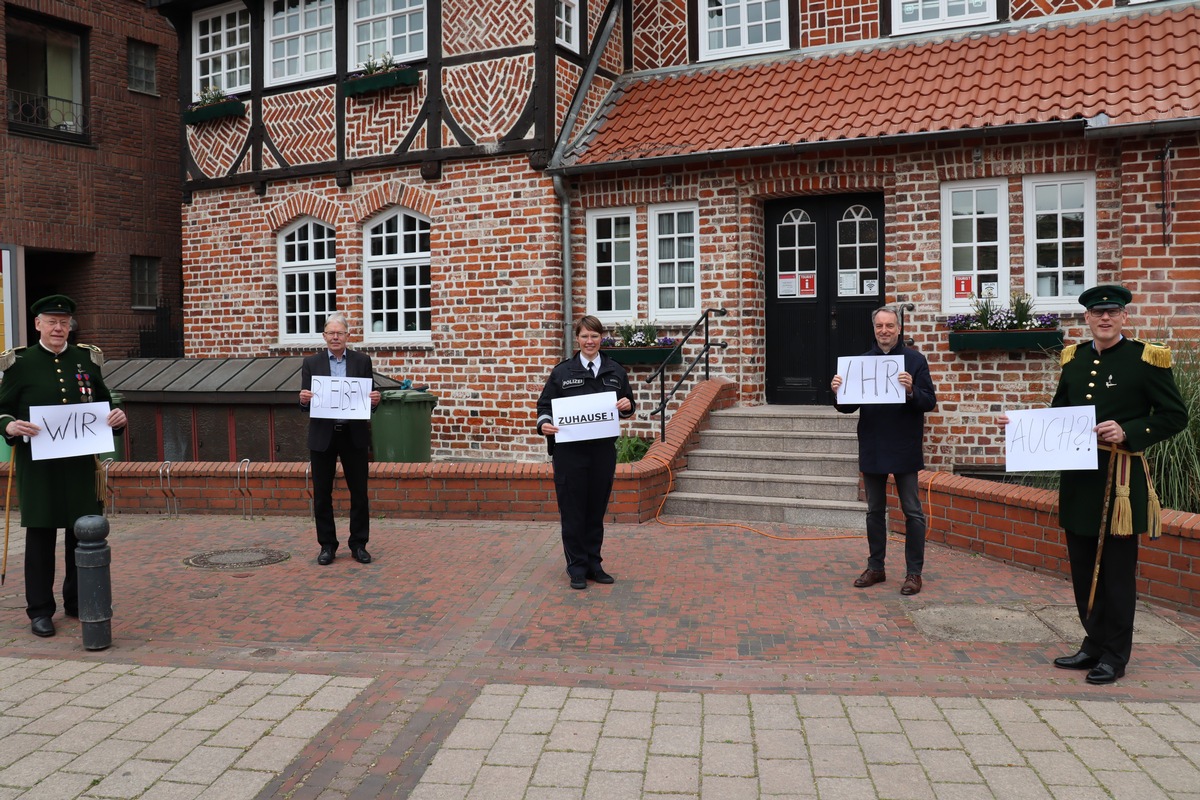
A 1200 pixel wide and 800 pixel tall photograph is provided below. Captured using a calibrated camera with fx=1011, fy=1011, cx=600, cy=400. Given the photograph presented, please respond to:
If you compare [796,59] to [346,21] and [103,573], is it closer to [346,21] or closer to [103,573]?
[346,21]

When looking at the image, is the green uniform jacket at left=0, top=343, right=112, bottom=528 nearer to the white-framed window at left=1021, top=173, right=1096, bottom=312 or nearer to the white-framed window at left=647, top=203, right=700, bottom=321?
the white-framed window at left=647, top=203, right=700, bottom=321

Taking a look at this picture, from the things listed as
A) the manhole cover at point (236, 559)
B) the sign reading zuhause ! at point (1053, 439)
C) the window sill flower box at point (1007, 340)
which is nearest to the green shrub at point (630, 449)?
the window sill flower box at point (1007, 340)

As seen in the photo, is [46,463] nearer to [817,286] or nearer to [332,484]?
[332,484]

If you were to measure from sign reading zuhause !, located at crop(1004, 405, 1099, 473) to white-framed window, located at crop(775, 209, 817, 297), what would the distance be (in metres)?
6.65

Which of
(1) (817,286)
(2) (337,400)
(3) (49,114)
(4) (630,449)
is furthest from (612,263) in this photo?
(3) (49,114)

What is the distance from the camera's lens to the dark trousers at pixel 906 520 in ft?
22.3

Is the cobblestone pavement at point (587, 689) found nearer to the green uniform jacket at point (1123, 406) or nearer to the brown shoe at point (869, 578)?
the brown shoe at point (869, 578)

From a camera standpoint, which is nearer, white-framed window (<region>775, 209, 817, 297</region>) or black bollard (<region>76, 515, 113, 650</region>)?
black bollard (<region>76, 515, 113, 650</region>)

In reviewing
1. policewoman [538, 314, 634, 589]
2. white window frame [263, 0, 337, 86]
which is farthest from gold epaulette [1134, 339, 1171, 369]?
white window frame [263, 0, 337, 86]

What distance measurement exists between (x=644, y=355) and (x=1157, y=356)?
7.49 m

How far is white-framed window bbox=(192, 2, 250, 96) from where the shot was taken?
582 inches

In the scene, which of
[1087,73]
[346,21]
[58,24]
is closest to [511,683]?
[1087,73]

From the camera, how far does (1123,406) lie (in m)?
5.07

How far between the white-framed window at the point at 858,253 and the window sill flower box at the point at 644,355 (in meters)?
2.10
